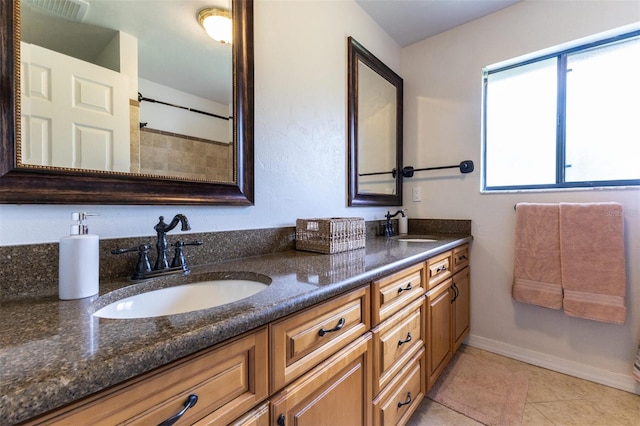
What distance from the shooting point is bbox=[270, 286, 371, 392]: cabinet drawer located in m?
0.64

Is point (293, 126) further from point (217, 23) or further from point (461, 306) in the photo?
point (461, 306)

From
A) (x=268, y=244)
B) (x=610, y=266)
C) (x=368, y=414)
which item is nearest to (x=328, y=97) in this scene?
(x=268, y=244)

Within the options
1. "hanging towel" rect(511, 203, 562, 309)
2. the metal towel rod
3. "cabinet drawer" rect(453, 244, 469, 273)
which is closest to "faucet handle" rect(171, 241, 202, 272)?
the metal towel rod

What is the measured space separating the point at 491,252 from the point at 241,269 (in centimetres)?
181

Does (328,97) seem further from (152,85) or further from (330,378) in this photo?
(330,378)

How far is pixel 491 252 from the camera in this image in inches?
78.2

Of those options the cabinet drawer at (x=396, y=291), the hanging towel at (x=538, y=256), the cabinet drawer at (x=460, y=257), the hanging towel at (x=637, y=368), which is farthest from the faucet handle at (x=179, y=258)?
the hanging towel at (x=637, y=368)

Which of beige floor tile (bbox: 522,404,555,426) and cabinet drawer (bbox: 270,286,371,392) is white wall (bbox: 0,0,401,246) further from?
beige floor tile (bbox: 522,404,555,426)

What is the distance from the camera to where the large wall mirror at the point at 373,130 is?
1780mm

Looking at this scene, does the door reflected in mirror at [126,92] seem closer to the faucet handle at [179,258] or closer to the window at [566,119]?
the faucet handle at [179,258]

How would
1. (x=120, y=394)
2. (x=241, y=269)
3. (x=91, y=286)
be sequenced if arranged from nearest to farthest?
(x=120, y=394)
(x=91, y=286)
(x=241, y=269)

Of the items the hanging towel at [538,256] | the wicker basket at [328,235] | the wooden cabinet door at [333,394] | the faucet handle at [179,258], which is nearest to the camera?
the wooden cabinet door at [333,394]

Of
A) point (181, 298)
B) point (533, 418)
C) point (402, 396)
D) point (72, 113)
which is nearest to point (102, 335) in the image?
point (181, 298)

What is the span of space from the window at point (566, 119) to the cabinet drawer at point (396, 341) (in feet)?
4.15
